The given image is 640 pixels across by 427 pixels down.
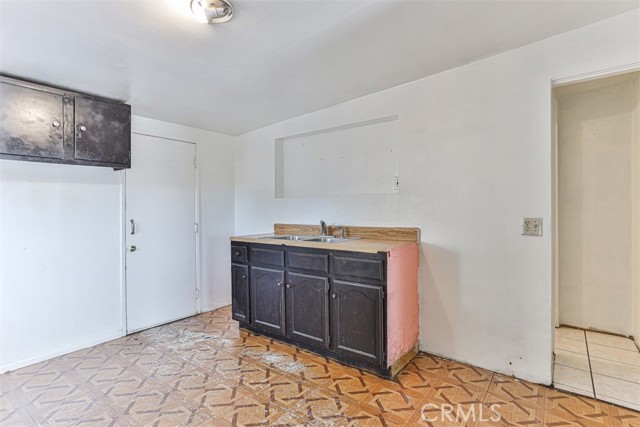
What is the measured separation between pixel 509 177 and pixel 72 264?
3.65 m

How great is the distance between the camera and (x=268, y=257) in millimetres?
2910

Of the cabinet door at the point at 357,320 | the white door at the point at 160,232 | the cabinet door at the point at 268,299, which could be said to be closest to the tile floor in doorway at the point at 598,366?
the cabinet door at the point at 357,320

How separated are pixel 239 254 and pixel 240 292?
38 centimetres

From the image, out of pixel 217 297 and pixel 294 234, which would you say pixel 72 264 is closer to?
pixel 217 297

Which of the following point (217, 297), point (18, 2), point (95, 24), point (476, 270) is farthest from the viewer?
point (217, 297)

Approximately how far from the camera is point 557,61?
2.04m

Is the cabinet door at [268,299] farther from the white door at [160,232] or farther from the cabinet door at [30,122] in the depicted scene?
the cabinet door at [30,122]

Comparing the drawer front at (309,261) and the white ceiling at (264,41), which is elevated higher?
the white ceiling at (264,41)

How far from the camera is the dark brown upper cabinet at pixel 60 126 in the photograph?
2.22 metres

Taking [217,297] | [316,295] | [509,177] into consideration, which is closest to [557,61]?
[509,177]

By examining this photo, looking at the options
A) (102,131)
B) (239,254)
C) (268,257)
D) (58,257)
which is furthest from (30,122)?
(268,257)

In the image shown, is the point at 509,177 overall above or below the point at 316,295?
above

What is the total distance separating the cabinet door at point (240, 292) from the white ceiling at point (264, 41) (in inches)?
64.9

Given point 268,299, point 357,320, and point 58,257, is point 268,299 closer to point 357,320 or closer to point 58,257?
point 357,320
